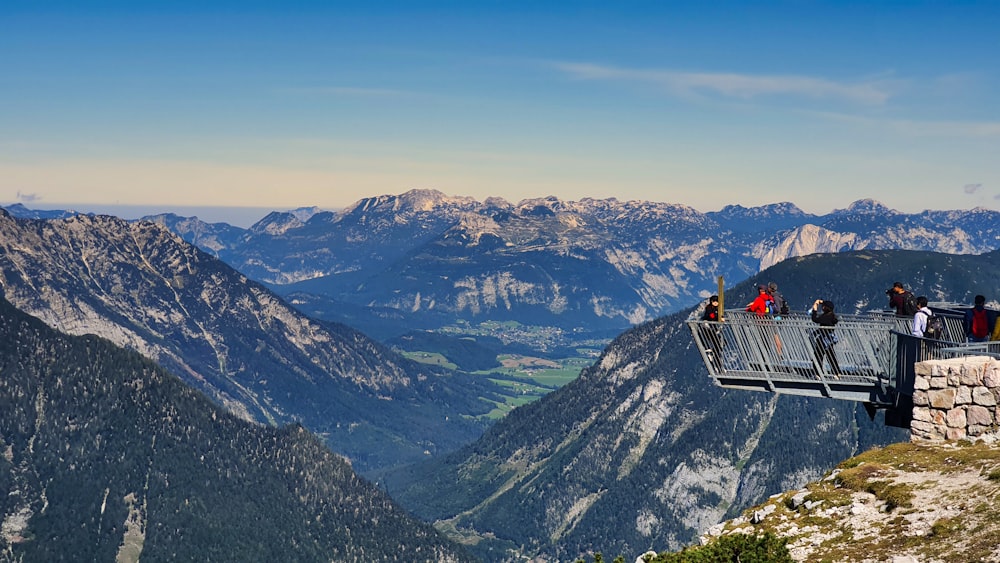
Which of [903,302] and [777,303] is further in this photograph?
[903,302]

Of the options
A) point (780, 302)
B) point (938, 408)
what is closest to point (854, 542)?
point (938, 408)

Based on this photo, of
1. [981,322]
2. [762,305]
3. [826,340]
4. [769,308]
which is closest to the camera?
[826,340]

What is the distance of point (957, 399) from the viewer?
4116 cm

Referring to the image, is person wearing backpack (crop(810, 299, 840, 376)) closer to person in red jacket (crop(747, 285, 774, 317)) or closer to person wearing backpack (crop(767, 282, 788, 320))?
person wearing backpack (crop(767, 282, 788, 320))

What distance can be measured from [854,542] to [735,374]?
1238 centimetres

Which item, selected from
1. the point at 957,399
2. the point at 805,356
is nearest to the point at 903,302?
the point at 805,356

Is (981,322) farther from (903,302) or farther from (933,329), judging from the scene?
(903,302)

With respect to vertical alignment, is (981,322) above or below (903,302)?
below

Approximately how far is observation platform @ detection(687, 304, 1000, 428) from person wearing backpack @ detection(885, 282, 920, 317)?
168 centimetres

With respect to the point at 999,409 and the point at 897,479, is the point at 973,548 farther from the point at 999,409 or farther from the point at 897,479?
the point at 999,409

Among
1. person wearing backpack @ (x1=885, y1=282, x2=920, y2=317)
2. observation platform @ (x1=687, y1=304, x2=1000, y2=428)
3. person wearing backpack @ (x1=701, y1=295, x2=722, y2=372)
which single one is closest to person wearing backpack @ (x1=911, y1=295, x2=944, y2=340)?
observation platform @ (x1=687, y1=304, x2=1000, y2=428)

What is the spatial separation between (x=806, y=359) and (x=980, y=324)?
8.23 m

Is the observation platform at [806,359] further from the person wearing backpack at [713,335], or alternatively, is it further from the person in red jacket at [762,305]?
the person in red jacket at [762,305]

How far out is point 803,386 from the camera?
4722 centimetres
